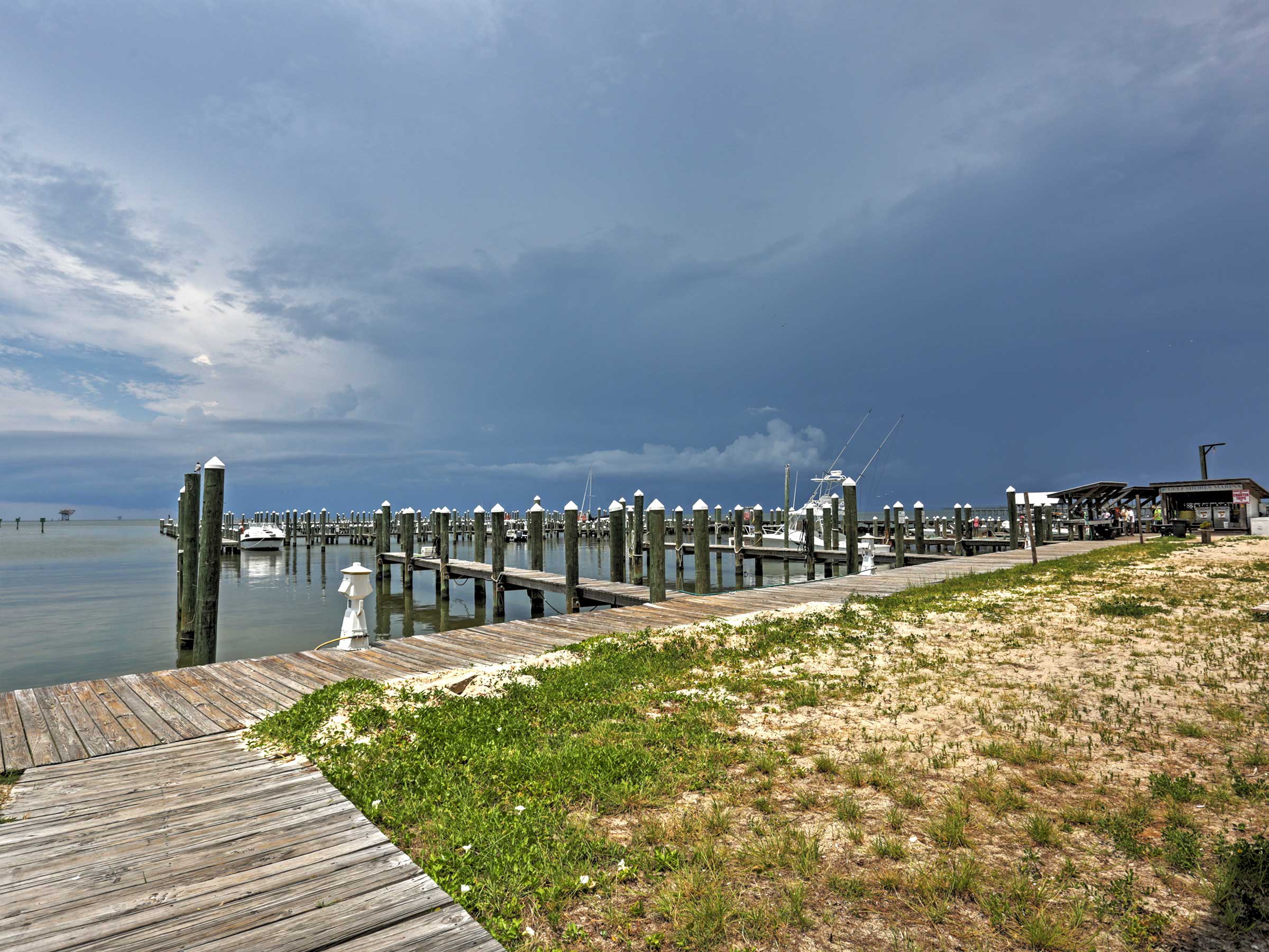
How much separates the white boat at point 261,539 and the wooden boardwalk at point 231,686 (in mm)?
53342

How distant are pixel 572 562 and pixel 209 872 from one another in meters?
13.0

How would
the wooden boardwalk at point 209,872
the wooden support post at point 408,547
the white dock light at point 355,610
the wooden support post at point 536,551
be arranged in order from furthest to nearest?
1. the wooden support post at point 408,547
2. the wooden support post at point 536,551
3. the white dock light at point 355,610
4. the wooden boardwalk at point 209,872

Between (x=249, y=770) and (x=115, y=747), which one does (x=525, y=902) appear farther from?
(x=115, y=747)

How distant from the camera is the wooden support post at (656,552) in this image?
14.4 metres

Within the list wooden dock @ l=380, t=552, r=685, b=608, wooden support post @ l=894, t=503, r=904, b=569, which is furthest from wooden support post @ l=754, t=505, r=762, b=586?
wooden dock @ l=380, t=552, r=685, b=608

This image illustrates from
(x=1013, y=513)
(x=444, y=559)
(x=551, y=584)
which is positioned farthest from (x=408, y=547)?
(x=1013, y=513)

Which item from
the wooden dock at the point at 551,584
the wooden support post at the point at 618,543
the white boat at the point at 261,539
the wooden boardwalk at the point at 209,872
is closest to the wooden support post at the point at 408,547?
the wooden dock at the point at 551,584

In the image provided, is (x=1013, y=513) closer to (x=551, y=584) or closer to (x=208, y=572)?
(x=551, y=584)

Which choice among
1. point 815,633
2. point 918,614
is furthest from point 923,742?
point 918,614

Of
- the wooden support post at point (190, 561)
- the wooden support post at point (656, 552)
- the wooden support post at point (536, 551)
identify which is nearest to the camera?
the wooden support post at point (190, 561)

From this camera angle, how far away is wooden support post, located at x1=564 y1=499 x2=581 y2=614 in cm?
1638

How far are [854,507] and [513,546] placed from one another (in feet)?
162

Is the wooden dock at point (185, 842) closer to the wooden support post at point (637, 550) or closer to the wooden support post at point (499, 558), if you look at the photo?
the wooden support post at point (499, 558)

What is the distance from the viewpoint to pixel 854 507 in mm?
22688
